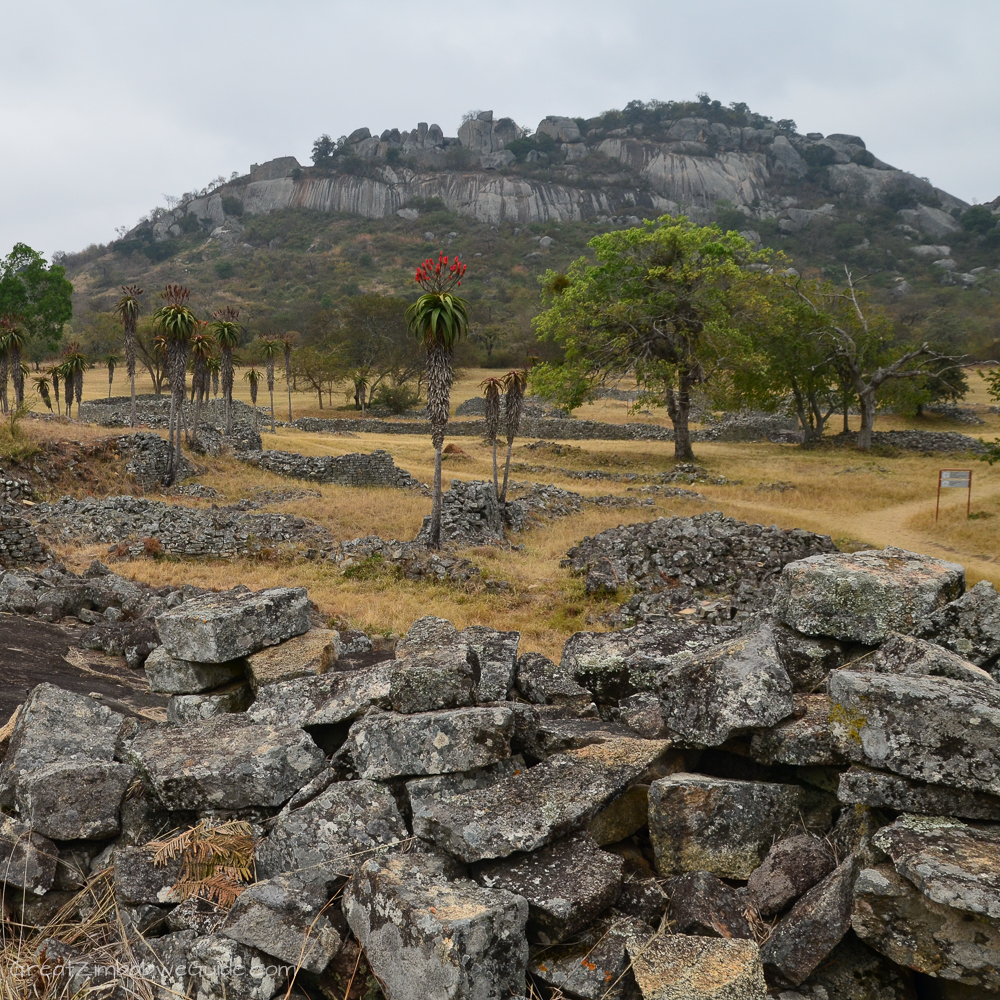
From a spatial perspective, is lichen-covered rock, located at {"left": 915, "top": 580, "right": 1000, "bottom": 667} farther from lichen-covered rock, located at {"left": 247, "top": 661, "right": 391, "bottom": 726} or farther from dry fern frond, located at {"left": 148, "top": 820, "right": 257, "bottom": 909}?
dry fern frond, located at {"left": 148, "top": 820, "right": 257, "bottom": 909}

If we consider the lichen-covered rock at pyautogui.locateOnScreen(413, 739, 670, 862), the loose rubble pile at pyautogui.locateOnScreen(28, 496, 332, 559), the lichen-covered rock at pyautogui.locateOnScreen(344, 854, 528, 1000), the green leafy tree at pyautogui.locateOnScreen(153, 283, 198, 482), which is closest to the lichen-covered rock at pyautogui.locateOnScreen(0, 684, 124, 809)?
the lichen-covered rock at pyautogui.locateOnScreen(344, 854, 528, 1000)

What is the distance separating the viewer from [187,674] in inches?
270

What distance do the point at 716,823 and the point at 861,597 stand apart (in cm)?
197

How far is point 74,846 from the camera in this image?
4547 mm

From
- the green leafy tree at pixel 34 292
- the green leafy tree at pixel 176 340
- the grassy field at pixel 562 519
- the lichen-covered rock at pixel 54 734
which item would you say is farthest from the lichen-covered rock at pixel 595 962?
the green leafy tree at pixel 34 292

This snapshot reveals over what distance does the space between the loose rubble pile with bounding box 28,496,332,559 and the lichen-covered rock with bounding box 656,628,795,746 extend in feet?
57.8

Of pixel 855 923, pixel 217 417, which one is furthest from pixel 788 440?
pixel 855 923

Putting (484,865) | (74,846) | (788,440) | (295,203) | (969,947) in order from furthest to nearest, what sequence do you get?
(295,203), (788,440), (74,846), (484,865), (969,947)

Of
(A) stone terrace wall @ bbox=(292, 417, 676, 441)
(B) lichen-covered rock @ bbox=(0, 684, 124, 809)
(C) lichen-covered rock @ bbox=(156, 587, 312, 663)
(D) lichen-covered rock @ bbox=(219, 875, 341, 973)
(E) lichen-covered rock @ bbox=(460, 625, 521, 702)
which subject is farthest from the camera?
(A) stone terrace wall @ bbox=(292, 417, 676, 441)

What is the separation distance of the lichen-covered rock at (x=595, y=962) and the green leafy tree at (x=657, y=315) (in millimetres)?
37351

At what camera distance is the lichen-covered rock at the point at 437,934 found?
319 centimetres

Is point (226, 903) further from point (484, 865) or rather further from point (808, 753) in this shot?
point (808, 753)

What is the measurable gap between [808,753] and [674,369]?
123 ft

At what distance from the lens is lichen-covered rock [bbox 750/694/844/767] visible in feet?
13.4
